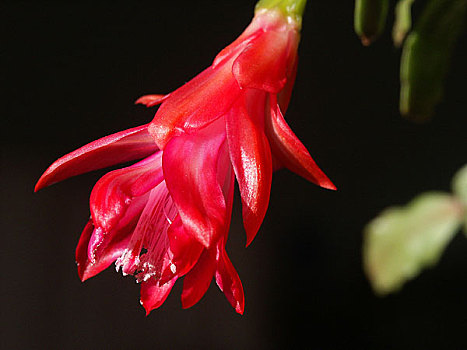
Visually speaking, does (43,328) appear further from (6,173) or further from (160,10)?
(160,10)

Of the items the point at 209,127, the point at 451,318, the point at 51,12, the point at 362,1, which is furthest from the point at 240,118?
the point at 451,318

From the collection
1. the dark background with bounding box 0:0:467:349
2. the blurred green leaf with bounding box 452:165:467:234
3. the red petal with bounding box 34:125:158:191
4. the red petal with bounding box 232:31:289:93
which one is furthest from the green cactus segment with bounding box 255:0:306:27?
the dark background with bounding box 0:0:467:349

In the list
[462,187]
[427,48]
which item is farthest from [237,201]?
[427,48]

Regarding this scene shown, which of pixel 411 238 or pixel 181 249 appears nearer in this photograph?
pixel 181 249

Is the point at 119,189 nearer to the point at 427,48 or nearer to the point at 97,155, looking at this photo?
the point at 97,155

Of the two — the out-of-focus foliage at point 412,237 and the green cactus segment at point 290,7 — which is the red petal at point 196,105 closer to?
the green cactus segment at point 290,7

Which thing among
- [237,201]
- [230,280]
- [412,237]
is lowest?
[237,201]
